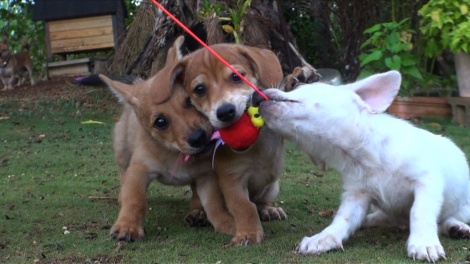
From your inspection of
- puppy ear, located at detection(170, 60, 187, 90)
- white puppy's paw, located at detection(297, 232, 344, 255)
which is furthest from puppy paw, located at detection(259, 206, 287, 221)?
white puppy's paw, located at detection(297, 232, 344, 255)

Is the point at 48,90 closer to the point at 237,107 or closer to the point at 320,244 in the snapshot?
the point at 237,107

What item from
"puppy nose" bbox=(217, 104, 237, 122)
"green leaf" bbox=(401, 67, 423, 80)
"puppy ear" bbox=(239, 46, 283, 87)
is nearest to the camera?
"puppy nose" bbox=(217, 104, 237, 122)

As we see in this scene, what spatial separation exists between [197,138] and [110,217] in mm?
887

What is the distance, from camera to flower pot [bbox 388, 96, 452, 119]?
29.0 ft

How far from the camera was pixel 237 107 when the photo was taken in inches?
144

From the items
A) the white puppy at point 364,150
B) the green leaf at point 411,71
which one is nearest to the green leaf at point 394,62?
the green leaf at point 411,71

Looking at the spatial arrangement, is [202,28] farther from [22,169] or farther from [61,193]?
[61,193]

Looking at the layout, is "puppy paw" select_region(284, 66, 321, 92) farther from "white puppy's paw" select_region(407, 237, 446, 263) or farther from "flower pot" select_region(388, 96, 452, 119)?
"flower pot" select_region(388, 96, 452, 119)

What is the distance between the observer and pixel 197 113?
3906 millimetres

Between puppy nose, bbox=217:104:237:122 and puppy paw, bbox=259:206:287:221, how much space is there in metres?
0.89

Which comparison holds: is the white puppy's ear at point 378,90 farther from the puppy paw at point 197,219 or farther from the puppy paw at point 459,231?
the puppy paw at point 197,219

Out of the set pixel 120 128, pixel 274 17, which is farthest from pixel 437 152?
pixel 274 17

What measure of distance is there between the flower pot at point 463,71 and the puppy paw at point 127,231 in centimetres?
577

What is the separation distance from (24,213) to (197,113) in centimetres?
130
